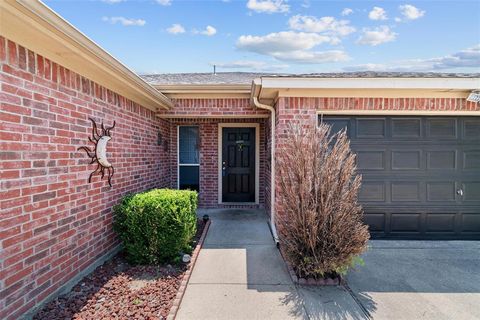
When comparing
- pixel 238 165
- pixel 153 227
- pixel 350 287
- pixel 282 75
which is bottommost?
pixel 350 287

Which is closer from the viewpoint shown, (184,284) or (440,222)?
(184,284)

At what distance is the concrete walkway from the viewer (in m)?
2.66

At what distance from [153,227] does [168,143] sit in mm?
3830

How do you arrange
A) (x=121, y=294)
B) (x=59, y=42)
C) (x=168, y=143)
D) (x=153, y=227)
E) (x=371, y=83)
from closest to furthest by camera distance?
(x=59, y=42), (x=121, y=294), (x=153, y=227), (x=371, y=83), (x=168, y=143)

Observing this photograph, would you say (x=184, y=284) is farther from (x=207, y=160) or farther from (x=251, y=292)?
(x=207, y=160)

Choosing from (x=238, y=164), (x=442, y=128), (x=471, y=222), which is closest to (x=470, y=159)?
(x=442, y=128)

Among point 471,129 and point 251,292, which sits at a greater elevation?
point 471,129

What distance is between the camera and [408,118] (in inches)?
182

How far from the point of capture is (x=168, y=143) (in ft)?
23.3

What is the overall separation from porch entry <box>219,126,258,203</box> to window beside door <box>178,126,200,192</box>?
29.6 inches

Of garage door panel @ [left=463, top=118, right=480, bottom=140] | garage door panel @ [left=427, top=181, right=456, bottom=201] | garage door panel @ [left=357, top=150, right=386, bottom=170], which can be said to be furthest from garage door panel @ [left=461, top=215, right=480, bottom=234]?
garage door panel @ [left=357, top=150, right=386, bottom=170]

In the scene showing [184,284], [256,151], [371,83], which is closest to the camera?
[184,284]

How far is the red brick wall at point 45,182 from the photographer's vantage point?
2.21m

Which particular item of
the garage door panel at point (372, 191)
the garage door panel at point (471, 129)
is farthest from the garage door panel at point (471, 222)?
the garage door panel at point (372, 191)
